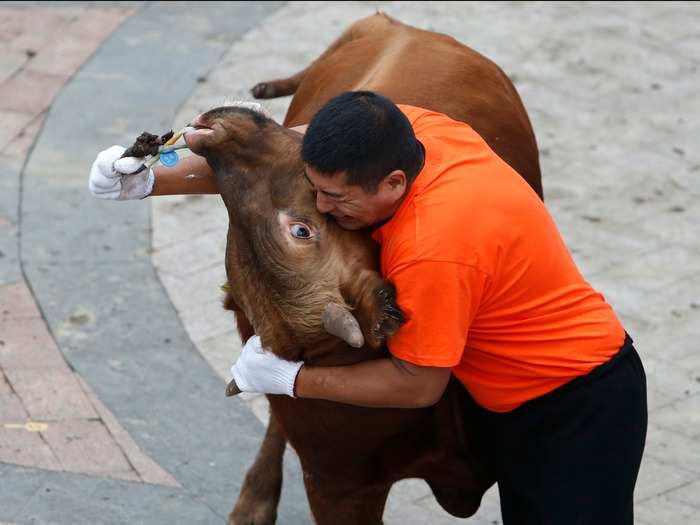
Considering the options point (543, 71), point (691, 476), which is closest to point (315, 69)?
point (691, 476)

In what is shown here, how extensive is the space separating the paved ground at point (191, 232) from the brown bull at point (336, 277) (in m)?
0.57

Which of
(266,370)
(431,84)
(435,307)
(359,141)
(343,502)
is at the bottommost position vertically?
(343,502)

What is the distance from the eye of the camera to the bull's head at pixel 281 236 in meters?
3.07

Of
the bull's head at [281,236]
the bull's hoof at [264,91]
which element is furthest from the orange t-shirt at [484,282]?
the bull's hoof at [264,91]

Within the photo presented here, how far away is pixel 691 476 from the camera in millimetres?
4770

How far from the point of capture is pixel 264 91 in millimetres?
4695

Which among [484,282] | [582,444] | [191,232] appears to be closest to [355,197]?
[484,282]

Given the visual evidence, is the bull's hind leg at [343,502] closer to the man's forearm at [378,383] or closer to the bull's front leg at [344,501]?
the bull's front leg at [344,501]

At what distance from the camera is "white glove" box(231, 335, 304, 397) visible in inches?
125

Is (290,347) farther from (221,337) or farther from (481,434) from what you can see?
(221,337)

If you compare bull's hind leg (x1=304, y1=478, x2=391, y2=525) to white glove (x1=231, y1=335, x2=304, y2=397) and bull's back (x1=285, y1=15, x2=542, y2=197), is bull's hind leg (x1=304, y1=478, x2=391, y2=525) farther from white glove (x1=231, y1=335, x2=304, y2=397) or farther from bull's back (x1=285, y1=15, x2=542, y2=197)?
bull's back (x1=285, y1=15, x2=542, y2=197)

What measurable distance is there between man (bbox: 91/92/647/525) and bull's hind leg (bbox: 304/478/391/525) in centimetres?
Result: 42

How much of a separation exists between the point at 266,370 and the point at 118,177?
0.69 meters

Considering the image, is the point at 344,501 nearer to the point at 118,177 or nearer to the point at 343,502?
the point at 343,502
